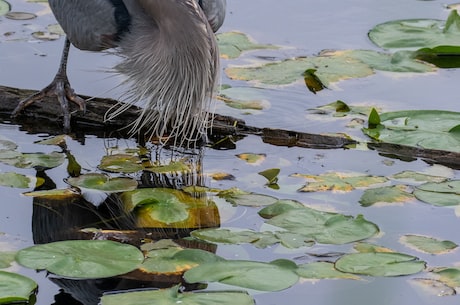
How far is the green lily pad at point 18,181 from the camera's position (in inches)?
159

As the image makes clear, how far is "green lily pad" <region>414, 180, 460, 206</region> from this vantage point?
3.89m

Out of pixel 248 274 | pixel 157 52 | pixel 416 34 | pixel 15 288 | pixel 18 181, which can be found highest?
pixel 416 34

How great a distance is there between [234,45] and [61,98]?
1.22m

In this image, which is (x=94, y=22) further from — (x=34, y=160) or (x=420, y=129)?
(x=420, y=129)

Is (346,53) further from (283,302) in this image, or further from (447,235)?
(283,302)

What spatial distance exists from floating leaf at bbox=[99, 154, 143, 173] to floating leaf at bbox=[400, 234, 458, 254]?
1221 millimetres

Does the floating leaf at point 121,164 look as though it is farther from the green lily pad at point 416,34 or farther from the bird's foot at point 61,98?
the green lily pad at point 416,34

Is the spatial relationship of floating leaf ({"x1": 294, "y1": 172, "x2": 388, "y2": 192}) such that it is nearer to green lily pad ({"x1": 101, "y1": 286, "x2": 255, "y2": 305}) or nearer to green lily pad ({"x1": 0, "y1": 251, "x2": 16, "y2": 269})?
green lily pad ({"x1": 101, "y1": 286, "x2": 255, "y2": 305})

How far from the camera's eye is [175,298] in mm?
3105

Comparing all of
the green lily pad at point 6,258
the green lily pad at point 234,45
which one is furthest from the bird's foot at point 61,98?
the green lily pad at point 6,258

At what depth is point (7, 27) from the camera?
5.86 m

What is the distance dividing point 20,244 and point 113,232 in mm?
329

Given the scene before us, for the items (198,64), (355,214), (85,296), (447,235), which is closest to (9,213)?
(85,296)

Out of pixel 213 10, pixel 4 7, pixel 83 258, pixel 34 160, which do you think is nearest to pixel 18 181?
pixel 34 160
